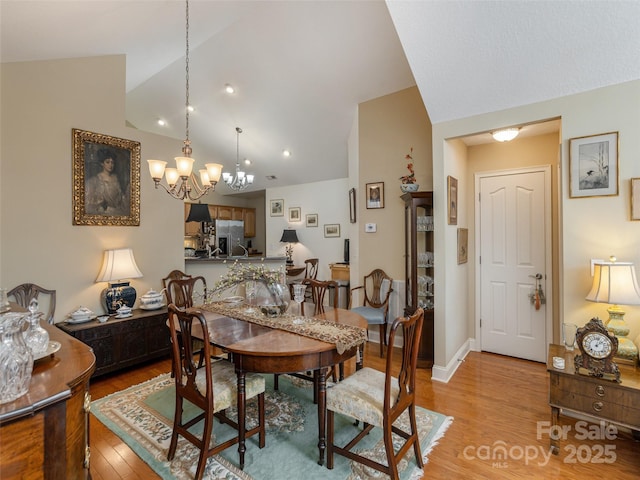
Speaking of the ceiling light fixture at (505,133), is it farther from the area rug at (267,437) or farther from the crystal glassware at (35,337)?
the crystal glassware at (35,337)

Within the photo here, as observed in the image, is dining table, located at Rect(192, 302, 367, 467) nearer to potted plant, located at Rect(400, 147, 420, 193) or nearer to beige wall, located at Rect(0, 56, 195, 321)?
potted plant, located at Rect(400, 147, 420, 193)

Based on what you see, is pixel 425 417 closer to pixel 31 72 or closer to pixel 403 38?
pixel 403 38

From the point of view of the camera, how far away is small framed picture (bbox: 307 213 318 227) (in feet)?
22.6

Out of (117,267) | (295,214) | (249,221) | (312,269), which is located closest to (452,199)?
(117,267)

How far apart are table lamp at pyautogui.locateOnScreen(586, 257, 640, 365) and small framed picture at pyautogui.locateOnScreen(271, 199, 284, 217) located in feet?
20.1

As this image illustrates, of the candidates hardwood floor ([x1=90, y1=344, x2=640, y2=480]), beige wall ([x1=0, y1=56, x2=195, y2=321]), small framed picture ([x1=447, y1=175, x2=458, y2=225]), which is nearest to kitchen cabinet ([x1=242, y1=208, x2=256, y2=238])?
beige wall ([x1=0, y1=56, x2=195, y2=321])

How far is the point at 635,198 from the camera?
87.8 inches

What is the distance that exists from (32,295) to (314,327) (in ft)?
9.20

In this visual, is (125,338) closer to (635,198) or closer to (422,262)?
(422,262)

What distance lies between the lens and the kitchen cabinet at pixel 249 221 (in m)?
8.84

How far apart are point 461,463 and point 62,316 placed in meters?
3.81

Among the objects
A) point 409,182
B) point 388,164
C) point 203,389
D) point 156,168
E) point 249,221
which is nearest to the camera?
point 203,389

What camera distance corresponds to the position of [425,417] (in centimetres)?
250

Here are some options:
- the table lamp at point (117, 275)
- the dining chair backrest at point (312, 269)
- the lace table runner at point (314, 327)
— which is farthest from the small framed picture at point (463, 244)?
the table lamp at point (117, 275)
